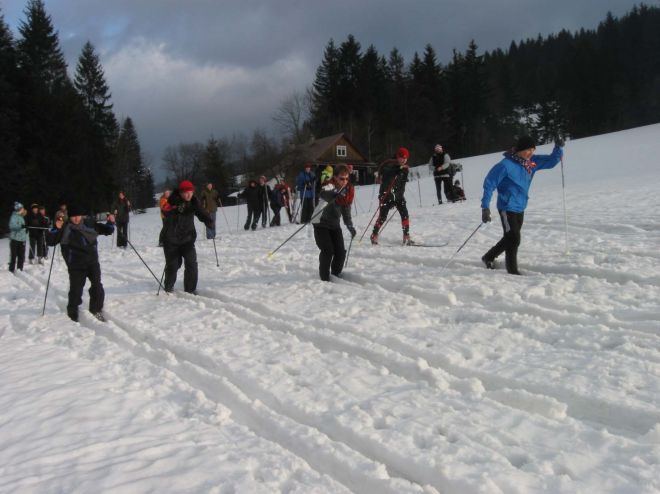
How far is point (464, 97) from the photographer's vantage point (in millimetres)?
70000

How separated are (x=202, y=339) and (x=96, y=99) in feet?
194

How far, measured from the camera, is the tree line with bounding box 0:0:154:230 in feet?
107

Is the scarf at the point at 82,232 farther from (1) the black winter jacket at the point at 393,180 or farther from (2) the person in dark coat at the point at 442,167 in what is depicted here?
(2) the person in dark coat at the point at 442,167

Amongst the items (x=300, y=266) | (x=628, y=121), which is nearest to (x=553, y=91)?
(x=628, y=121)

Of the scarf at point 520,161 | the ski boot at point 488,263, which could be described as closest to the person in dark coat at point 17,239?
the ski boot at point 488,263

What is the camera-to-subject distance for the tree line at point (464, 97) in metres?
65.8

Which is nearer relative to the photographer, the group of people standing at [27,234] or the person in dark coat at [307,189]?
the group of people standing at [27,234]

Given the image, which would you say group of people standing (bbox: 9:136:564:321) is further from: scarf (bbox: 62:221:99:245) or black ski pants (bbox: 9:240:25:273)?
black ski pants (bbox: 9:240:25:273)

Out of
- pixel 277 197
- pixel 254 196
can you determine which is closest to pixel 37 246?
pixel 254 196

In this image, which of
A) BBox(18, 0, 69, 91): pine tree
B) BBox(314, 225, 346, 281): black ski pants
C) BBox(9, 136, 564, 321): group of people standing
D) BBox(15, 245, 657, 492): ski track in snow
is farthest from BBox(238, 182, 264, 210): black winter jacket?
BBox(18, 0, 69, 91): pine tree

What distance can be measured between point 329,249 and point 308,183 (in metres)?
7.99

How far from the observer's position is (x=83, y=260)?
765 cm

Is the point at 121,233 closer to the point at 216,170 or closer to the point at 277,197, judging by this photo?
the point at 277,197

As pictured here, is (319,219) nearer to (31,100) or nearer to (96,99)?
(31,100)
